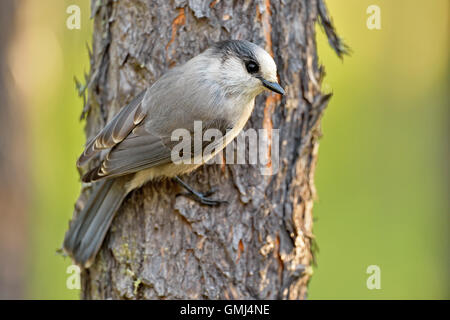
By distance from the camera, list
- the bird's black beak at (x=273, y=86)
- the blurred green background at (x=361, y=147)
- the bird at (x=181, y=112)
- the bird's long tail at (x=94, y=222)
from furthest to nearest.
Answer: the blurred green background at (x=361, y=147)
the bird's long tail at (x=94, y=222)
the bird at (x=181, y=112)
the bird's black beak at (x=273, y=86)

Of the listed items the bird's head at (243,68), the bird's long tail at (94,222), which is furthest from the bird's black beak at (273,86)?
the bird's long tail at (94,222)

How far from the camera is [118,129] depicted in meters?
3.38

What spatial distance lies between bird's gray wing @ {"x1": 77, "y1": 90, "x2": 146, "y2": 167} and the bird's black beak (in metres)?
0.77

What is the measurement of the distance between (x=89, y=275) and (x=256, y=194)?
125 cm

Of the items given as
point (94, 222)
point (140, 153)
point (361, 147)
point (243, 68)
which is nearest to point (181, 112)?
point (140, 153)

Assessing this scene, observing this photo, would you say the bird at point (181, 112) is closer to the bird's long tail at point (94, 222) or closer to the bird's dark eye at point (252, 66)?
the bird's dark eye at point (252, 66)

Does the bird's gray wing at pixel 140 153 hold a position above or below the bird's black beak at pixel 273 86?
below

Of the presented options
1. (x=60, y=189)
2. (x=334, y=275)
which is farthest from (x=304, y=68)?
(x=60, y=189)

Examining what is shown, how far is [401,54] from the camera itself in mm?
6055

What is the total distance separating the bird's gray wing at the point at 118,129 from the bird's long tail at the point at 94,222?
227mm

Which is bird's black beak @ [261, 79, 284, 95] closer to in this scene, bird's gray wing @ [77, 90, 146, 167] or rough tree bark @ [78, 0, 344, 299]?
rough tree bark @ [78, 0, 344, 299]

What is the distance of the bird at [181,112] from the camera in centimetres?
324

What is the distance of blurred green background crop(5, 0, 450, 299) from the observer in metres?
5.49

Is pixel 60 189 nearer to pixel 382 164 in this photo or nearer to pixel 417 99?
pixel 382 164
